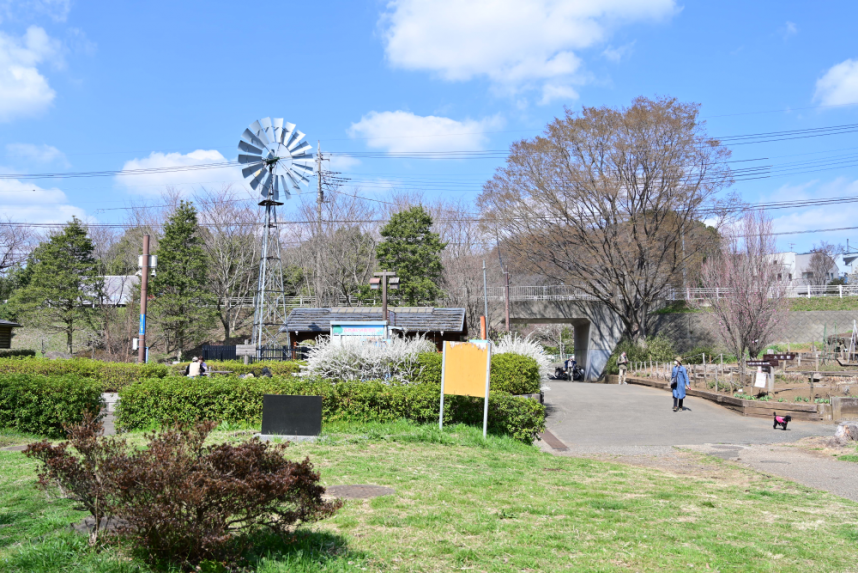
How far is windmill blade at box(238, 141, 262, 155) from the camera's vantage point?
3278cm

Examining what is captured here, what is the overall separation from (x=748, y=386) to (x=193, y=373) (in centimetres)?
1832

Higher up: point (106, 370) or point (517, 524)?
point (517, 524)

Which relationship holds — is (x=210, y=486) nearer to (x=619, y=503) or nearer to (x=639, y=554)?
(x=639, y=554)

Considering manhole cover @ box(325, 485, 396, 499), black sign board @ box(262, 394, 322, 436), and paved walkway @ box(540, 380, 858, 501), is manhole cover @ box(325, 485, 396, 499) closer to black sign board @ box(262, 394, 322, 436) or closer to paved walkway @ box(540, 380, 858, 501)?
black sign board @ box(262, 394, 322, 436)

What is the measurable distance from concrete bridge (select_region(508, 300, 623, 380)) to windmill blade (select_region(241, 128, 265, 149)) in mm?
25082

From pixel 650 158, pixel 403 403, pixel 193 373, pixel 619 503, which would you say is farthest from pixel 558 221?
pixel 619 503

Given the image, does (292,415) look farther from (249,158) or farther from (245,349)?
(249,158)

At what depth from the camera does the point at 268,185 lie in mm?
32906

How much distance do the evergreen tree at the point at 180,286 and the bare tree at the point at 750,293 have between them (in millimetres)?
32188

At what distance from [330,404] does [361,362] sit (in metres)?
2.65

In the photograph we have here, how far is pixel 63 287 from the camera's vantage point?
147 feet

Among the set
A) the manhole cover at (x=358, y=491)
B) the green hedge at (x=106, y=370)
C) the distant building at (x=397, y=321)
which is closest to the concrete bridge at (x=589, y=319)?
the distant building at (x=397, y=321)

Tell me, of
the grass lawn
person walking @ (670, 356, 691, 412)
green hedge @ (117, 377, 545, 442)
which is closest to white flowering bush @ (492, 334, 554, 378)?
person walking @ (670, 356, 691, 412)

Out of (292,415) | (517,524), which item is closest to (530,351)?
(292,415)
